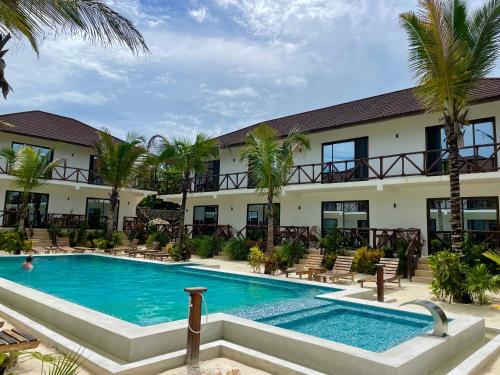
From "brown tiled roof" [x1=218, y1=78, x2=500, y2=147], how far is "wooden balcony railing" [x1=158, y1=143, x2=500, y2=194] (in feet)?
5.81

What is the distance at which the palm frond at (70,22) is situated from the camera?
5312mm

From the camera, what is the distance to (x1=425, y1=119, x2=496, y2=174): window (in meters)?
14.2

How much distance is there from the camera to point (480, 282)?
922cm

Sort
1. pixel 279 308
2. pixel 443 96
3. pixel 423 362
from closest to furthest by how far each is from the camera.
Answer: pixel 423 362 < pixel 279 308 < pixel 443 96

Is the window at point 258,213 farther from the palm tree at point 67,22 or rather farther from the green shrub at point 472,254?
the palm tree at point 67,22

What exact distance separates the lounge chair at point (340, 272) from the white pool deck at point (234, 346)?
5.09m

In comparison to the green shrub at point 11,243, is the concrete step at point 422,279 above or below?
below

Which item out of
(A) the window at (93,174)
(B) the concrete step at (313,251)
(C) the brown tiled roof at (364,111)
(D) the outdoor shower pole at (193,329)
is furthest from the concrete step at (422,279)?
(A) the window at (93,174)

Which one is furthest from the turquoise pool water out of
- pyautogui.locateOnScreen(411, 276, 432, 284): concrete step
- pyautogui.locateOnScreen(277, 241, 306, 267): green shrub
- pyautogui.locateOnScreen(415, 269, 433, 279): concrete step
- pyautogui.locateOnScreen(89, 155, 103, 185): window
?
pyautogui.locateOnScreen(89, 155, 103, 185): window

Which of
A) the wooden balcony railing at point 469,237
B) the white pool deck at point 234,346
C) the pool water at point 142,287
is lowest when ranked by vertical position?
the pool water at point 142,287

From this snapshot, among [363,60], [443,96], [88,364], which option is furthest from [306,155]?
[88,364]

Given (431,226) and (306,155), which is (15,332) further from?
(306,155)

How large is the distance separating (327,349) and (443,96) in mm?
7573

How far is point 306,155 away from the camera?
2039 cm
